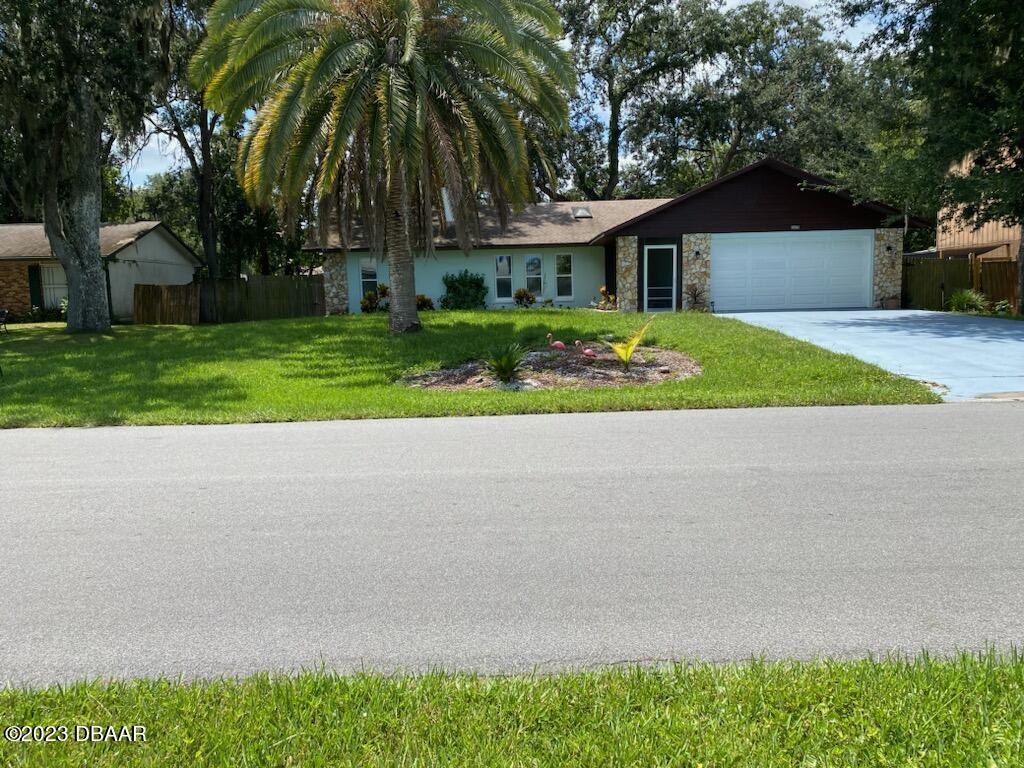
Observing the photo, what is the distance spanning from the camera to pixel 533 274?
28.1m

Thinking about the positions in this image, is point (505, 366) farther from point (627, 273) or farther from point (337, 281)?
point (337, 281)

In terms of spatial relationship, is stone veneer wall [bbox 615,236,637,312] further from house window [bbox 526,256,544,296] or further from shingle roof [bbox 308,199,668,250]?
house window [bbox 526,256,544,296]

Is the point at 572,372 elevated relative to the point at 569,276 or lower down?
lower down

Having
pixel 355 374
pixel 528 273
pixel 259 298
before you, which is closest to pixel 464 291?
pixel 528 273

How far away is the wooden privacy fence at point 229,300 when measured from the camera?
27.3 metres

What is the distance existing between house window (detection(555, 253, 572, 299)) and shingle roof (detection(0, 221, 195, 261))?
16.3m

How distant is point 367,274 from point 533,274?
6053 mm

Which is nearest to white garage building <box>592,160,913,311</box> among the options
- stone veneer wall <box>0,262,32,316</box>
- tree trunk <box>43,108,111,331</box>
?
tree trunk <box>43,108,111,331</box>

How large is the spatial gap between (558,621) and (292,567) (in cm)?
176

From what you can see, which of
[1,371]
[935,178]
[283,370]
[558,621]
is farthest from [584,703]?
[935,178]

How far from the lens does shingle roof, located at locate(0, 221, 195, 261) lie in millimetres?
28891

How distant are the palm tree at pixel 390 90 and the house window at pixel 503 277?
10906mm

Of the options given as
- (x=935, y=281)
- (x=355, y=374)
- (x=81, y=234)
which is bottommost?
(x=355, y=374)

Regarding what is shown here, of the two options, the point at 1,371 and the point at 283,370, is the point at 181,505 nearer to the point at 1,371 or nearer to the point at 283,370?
the point at 283,370
